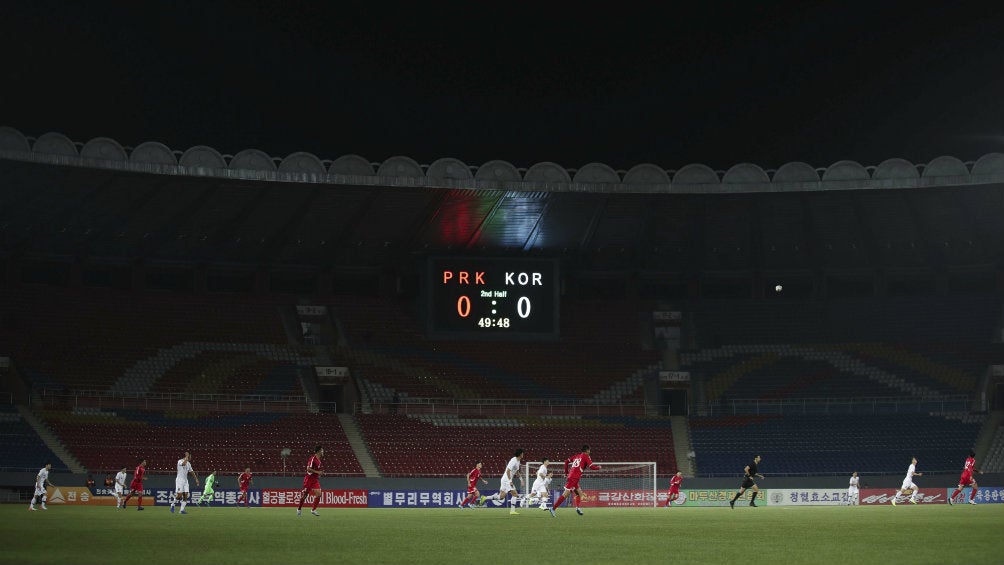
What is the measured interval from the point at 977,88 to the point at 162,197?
40020mm

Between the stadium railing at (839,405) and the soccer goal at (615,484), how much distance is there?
9869 mm

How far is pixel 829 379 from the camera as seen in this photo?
5603cm

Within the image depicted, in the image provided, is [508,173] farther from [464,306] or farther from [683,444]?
[683,444]

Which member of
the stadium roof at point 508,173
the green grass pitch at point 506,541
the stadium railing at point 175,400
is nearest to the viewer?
the green grass pitch at point 506,541

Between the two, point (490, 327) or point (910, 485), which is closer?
point (910, 485)

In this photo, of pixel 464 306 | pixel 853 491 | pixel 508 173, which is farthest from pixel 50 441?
pixel 853 491

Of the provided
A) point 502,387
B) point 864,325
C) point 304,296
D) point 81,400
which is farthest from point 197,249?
point 864,325

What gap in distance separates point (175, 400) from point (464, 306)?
544 inches

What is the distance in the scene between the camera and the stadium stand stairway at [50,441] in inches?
1779

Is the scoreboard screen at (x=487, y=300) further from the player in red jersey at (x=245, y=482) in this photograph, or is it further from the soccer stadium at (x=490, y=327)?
the player in red jersey at (x=245, y=482)

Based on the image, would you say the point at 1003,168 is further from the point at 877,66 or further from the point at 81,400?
the point at 81,400

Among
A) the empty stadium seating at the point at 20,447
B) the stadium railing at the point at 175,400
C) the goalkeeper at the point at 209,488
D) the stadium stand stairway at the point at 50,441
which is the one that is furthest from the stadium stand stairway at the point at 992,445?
the empty stadium seating at the point at 20,447

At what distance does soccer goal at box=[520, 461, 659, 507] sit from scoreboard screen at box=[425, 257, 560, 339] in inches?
278

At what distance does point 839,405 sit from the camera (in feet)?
178
